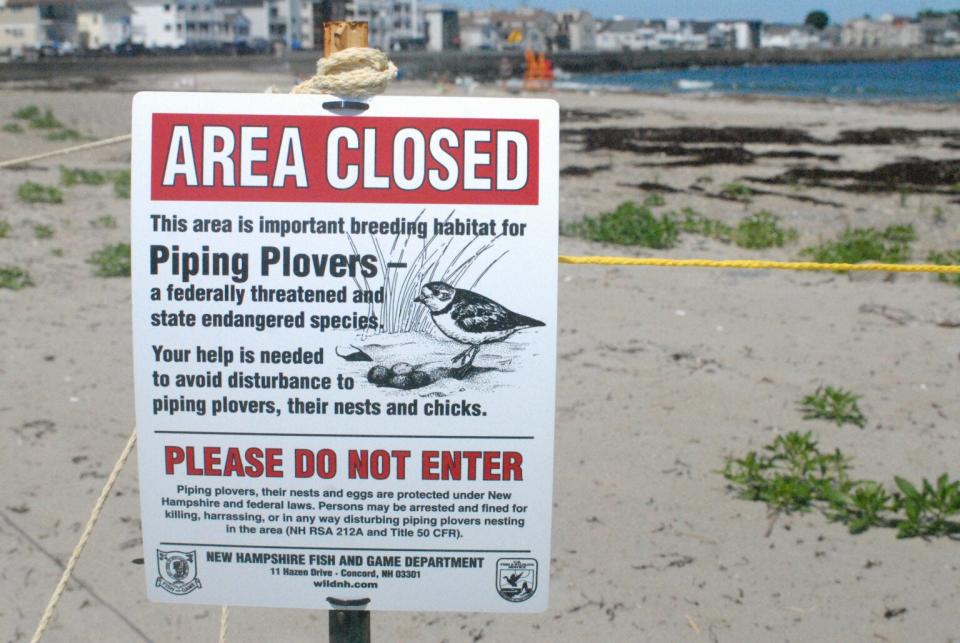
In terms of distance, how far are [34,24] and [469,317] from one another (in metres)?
112

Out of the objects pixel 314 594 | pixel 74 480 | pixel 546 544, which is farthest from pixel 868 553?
pixel 74 480

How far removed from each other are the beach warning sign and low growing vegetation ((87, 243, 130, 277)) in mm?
5616

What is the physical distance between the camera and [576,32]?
150 meters

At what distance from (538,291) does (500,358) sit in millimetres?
150

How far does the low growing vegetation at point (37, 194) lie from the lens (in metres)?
9.77

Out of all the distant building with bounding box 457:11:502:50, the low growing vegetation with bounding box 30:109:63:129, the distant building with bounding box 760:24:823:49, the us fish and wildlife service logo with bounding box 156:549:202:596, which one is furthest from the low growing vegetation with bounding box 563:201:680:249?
the distant building with bounding box 760:24:823:49

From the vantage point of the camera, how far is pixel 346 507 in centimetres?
208

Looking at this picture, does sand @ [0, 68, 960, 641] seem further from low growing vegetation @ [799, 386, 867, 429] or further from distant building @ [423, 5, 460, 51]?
distant building @ [423, 5, 460, 51]

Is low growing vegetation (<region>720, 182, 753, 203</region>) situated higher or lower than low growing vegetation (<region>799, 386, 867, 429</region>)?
higher

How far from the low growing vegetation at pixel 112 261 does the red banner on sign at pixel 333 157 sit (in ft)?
18.6

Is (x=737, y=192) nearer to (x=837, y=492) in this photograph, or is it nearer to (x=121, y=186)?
(x=121, y=186)

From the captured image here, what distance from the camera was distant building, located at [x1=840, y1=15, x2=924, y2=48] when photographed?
158250 millimetres

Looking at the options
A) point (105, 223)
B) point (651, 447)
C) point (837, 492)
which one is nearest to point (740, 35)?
point (105, 223)

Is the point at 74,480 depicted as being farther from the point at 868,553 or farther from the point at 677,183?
the point at 677,183
